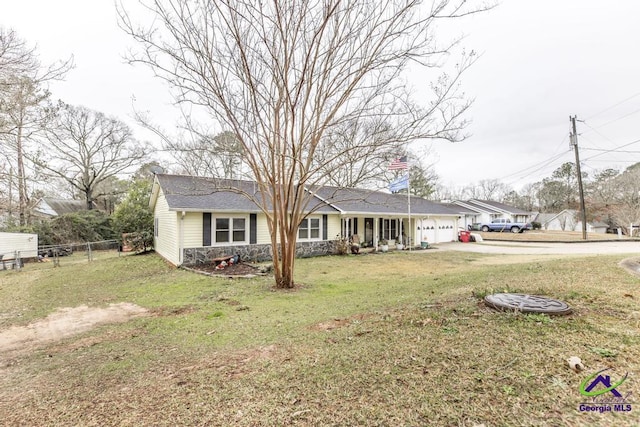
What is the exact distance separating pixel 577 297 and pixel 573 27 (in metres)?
6.62

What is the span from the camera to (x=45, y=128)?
32.1 feet

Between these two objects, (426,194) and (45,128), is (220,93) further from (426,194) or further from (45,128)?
(426,194)

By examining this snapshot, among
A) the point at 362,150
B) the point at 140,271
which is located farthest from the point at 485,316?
the point at 140,271

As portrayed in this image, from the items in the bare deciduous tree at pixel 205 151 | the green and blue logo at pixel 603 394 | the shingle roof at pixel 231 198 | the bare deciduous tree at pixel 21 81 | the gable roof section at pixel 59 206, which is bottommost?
Answer: the green and blue logo at pixel 603 394

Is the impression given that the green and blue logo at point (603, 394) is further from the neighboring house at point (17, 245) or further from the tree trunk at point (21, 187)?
the neighboring house at point (17, 245)

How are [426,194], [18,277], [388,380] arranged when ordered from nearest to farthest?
[388,380], [18,277], [426,194]

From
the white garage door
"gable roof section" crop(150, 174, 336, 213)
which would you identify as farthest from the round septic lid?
the white garage door

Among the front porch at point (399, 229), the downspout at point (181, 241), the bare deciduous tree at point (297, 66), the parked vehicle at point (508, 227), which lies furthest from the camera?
the parked vehicle at point (508, 227)

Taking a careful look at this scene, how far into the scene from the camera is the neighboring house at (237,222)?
11617 mm

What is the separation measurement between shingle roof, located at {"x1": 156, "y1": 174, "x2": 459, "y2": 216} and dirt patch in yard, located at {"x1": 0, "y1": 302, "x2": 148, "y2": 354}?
9.92 feet

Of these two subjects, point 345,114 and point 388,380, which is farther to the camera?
point 345,114

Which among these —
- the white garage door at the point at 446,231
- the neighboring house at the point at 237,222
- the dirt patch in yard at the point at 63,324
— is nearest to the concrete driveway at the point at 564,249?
the white garage door at the point at 446,231

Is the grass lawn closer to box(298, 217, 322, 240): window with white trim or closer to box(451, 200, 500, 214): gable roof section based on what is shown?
box(298, 217, 322, 240): window with white trim

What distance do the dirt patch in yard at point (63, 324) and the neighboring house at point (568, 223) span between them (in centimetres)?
4784
